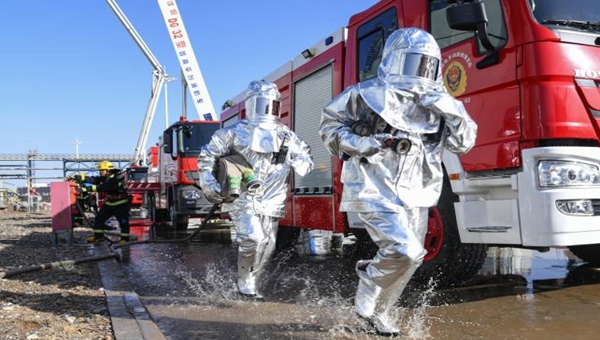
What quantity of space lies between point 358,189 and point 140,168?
2000cm

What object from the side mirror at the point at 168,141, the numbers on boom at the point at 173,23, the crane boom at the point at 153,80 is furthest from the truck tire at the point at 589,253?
the crane boom at the point at 153,80

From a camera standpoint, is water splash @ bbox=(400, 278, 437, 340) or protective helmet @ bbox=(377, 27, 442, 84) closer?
protective helmet @ bbox=(377, 27, 442, 84)

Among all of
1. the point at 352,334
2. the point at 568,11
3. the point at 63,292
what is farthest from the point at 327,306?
the point at 568,11

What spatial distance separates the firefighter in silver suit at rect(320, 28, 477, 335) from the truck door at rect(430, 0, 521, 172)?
2.24 ft

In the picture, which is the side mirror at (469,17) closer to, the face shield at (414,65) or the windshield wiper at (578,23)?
the windshield wiper at (578,23)

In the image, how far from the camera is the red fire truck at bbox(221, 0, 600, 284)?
3.55 meters

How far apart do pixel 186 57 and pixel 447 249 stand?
15.0 meters

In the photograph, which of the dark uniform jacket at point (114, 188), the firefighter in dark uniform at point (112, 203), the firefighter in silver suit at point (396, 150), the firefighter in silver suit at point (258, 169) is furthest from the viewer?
the dark uniform jacket at point (114, 188)

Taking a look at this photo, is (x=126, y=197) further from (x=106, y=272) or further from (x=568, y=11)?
(x=568, y=11)

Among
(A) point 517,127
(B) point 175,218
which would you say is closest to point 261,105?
(A) point 517,127

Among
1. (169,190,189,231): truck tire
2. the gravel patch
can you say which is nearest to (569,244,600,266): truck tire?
the gravel patch

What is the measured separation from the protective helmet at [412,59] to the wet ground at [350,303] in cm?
166

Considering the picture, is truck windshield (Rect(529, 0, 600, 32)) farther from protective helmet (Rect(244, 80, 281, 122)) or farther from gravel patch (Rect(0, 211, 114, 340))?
gravel patch (Rect(0, 211, 114, 340))

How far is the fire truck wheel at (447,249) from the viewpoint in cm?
442
